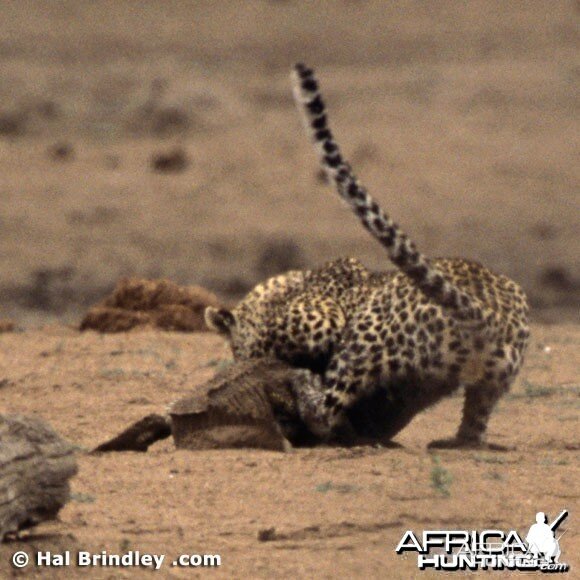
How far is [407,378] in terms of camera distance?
8.05 meters

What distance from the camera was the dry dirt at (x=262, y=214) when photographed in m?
7.08

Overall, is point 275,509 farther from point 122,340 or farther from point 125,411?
point 122,340

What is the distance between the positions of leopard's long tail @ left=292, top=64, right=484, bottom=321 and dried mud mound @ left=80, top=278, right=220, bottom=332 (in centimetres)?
384

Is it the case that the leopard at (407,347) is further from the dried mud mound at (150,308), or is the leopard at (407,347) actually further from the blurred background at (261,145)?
the blurred background at (261,145)

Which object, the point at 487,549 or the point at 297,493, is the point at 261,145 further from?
the point at 487,549

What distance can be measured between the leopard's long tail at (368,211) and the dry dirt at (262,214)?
609 mm

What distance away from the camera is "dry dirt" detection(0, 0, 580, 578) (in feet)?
23.2

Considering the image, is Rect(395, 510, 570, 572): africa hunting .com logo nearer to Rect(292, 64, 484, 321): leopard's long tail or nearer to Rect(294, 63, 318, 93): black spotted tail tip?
Rect(292, 64, 484, 321): leopard's long tail

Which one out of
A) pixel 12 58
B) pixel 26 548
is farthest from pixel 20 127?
pixel 26 548

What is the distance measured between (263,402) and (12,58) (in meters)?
18.3

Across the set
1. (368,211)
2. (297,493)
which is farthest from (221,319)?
(297,493)

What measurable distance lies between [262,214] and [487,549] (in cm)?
1296

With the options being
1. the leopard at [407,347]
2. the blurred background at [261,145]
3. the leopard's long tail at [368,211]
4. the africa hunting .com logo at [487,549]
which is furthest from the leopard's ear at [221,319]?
the blurred background at [261,145]

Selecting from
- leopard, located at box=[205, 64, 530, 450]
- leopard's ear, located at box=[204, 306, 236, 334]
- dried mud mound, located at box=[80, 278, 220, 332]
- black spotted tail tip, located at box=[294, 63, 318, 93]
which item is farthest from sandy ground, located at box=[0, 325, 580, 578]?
dried mud mound, located at box=[80, 278, 220, 332]
